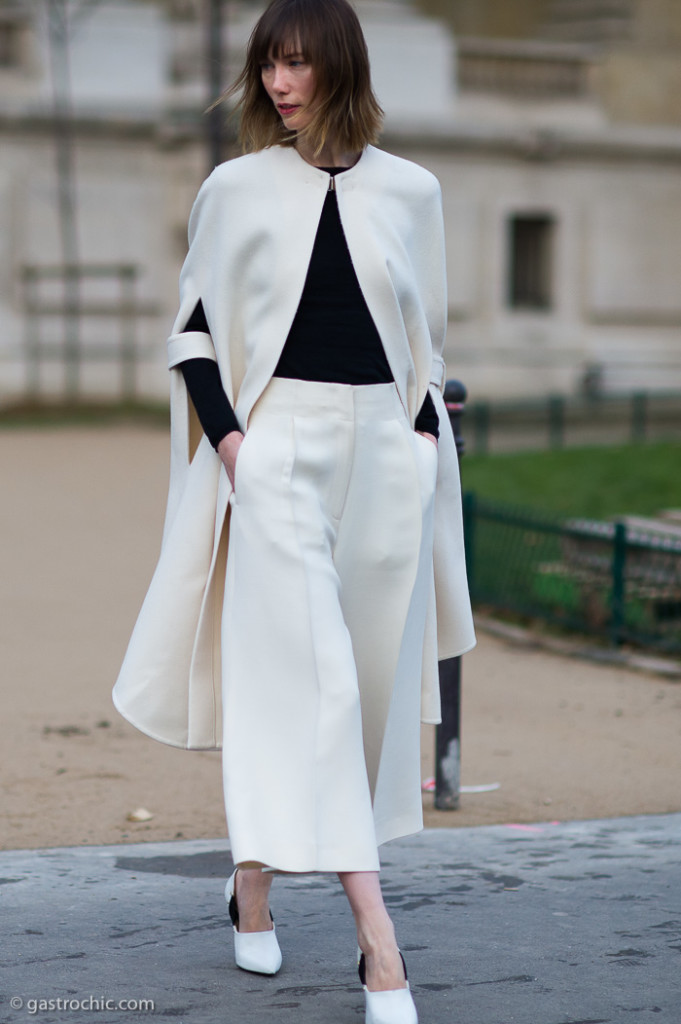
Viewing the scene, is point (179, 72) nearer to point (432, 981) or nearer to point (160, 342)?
point (160, 342)

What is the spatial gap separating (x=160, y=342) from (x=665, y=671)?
53.2 feet

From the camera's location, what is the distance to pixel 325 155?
3.42 metres

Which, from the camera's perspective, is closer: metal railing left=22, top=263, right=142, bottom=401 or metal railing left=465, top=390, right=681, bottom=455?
metal railing left=465, top=390, right=681, bottom=455

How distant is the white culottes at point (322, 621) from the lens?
326cm

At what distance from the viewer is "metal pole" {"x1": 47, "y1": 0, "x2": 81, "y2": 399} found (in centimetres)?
2205

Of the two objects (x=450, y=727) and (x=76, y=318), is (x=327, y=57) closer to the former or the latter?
(x=450, y=727)

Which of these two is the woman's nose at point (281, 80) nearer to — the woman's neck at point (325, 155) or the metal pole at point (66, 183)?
the woman's neck at point (325, 155)

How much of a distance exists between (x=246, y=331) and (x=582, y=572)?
5.25 m

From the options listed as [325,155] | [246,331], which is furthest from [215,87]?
[246,331]

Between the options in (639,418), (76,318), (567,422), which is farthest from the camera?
(76,318)

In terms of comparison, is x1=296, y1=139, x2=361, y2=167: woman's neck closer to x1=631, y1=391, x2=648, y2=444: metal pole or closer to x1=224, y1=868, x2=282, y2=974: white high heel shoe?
x1=224, y1=868, x2=282, y2=974: white high heel shoe

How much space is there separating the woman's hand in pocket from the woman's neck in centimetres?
60

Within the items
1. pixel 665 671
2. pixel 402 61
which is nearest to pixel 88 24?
pixel 402 61

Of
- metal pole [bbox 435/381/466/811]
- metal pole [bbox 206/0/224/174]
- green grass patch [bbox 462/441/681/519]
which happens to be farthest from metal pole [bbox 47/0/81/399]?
metal pole [bbox 435/381/466/811]
